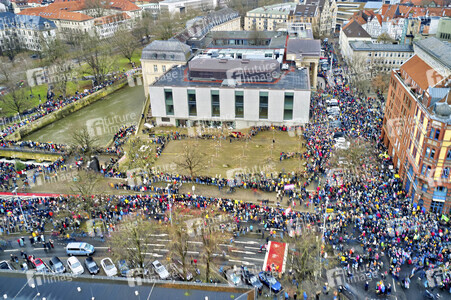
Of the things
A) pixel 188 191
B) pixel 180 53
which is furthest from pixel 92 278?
pixel 180 53

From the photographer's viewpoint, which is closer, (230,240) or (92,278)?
(92,278)

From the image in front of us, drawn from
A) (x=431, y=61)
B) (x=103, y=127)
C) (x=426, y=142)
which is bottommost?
(x=103, y=127)

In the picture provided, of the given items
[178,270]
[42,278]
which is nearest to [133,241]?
[178,270]

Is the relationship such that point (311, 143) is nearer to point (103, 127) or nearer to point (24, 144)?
point (103, 127)

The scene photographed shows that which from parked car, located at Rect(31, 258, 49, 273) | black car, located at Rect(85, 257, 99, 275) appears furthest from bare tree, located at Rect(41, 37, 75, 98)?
black car, located at Rect(85, 257, 99, 275)

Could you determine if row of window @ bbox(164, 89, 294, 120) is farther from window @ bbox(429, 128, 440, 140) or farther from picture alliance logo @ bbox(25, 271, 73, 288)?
picture alliance logo @ bbox(25, 271, 73, 288)

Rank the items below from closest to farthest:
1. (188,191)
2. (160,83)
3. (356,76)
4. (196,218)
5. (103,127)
Answer: (196,218)
(188,191)
(160,83)
(103,127)
(356,76)
